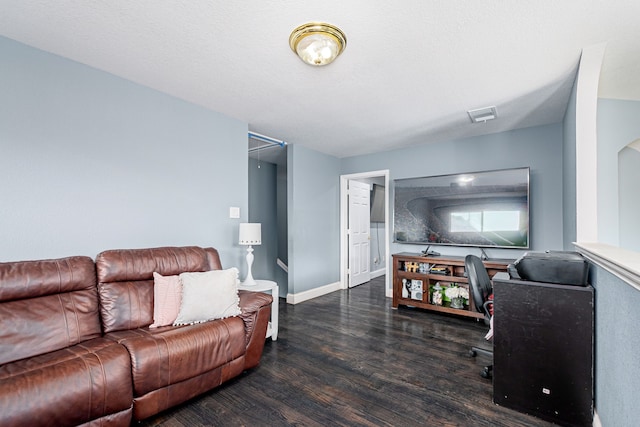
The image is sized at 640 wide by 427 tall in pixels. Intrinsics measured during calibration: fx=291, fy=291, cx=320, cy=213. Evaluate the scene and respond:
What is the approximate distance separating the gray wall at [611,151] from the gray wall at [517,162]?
1.95 ft

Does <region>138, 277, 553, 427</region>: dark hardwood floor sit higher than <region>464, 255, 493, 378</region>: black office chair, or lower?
lower

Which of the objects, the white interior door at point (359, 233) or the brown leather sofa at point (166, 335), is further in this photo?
the white interior door at point (359, 233)

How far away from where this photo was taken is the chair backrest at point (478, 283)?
2.60 meters

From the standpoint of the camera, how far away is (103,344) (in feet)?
6.00

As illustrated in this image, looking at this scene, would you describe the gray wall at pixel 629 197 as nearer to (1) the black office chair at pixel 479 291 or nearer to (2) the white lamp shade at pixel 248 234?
(1) the black office chair at pixel 479 291

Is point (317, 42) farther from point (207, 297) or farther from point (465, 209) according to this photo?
point (465, 209)

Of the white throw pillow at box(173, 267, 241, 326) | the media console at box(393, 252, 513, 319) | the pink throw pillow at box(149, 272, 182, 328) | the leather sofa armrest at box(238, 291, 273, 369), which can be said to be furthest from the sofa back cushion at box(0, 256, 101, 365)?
the media console at box(393, 252, 513, 319)

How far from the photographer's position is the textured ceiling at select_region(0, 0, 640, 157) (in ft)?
5.45

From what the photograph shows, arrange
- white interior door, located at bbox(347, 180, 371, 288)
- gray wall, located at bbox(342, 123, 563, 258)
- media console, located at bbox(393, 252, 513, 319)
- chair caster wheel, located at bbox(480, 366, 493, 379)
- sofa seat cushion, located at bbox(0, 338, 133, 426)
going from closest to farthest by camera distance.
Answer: sofa seat cushion, located at bbox(0, 338, 133, 426) → chair caster wheel, located at bbox(480, 366, 493, 379) → gray wall, located at bbox(342, 123, 563, 258) → media console, located at bbox(393, 252, 513, 319) → white interior door, located at bbox(347, 180, 371, 288)

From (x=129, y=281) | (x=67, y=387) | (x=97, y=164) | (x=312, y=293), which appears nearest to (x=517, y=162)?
(x=312, y=293)

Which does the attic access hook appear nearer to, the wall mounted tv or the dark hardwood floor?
the wall mounted tv

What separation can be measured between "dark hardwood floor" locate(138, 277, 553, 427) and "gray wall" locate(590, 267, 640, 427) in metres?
0.51

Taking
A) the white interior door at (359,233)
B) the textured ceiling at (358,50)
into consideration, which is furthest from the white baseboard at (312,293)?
the textured ceiling at (358,50)

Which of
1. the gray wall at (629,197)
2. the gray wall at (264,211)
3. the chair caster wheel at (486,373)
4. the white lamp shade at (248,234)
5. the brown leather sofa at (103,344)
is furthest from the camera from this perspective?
the gray wall at (264,211)
